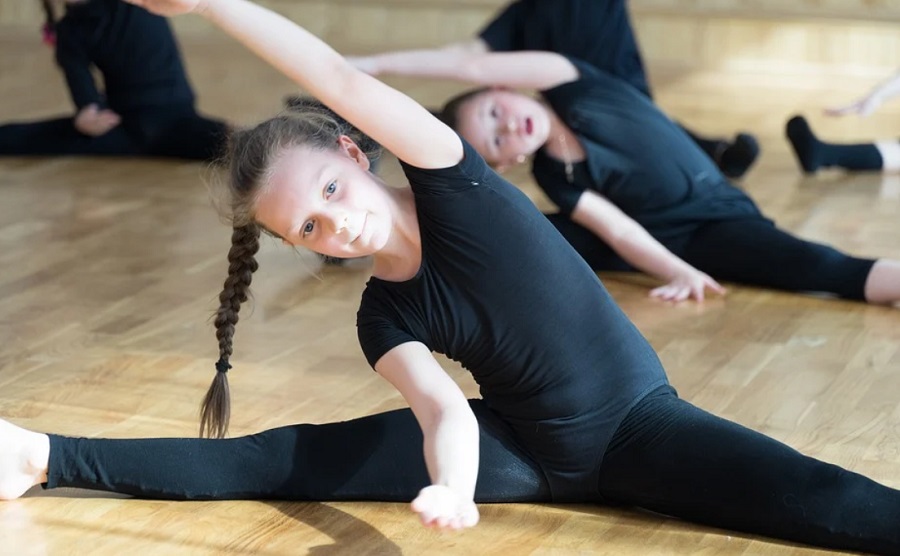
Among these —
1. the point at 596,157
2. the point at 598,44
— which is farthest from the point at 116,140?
the point at 596,157

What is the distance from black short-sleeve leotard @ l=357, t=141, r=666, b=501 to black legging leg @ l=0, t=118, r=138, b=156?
91.9 inches

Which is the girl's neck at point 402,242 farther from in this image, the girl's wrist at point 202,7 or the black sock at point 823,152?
the black sock at point 823,152

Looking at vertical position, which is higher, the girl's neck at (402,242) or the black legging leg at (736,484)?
the girl's neck at (402,242)

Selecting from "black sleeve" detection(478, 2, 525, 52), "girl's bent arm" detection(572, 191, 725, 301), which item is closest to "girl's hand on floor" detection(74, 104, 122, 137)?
"black sleeve" detection(478, 2, 525, 52)

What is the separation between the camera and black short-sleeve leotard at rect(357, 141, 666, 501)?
152 cm

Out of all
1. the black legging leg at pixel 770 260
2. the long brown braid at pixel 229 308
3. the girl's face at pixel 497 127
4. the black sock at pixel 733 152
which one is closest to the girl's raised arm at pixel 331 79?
the long brown braid at pixel 229 308

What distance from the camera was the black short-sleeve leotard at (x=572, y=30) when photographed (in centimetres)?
323

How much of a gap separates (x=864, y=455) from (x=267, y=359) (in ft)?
3.05

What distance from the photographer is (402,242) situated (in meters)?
1.53

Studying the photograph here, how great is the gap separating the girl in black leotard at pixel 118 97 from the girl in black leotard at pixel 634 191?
3.95ft

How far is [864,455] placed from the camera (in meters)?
1.74

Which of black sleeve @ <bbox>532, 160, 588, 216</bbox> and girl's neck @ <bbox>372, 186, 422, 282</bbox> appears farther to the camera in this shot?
black sleeve @ <bbox>532, 160, 588, 216</bbox>

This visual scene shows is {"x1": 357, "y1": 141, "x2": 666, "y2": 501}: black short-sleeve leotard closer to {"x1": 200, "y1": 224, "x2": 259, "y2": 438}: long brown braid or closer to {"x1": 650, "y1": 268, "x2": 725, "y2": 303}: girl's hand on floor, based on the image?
{"x1": 200, "y1": 224, "x2": 259, "y2": 438}: long brown braid

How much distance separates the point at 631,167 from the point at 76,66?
1.75 metres
